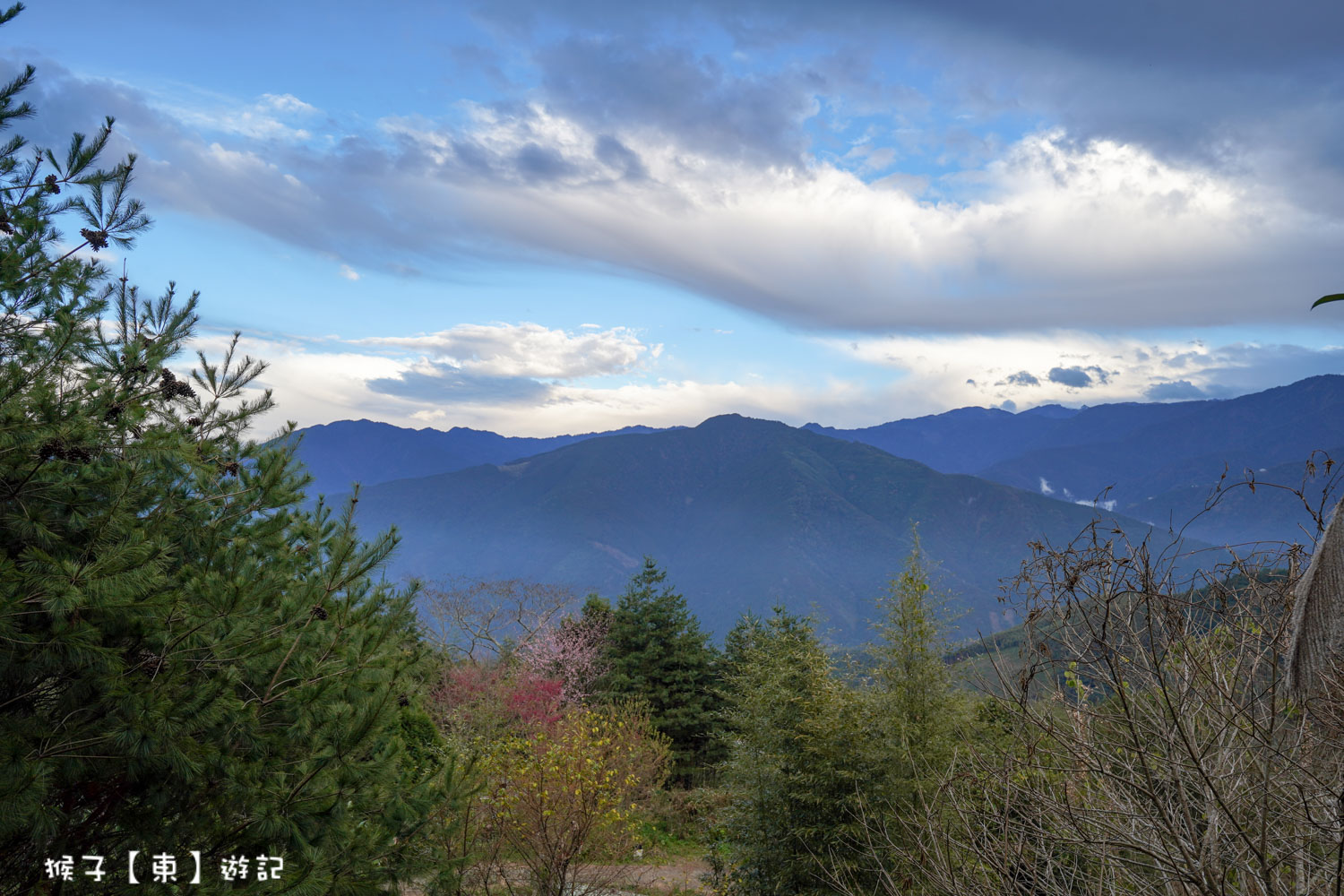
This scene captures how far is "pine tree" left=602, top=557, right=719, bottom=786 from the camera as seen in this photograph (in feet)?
76.6

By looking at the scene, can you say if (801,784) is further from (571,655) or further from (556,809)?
(571,655)

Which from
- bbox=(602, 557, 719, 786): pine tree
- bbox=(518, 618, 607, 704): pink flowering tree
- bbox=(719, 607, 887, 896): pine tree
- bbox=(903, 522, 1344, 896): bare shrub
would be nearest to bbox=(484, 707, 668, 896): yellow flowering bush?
bbox=(719, 607, 887, 896): pine tree

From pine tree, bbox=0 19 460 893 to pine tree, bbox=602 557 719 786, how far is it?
19105 mm

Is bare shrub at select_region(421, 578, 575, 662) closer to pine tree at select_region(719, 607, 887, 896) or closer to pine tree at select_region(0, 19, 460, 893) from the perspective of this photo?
pine tree at select_region(719, 607, 887, 896)

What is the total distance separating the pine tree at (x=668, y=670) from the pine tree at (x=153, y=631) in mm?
19105

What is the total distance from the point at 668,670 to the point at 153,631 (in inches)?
873

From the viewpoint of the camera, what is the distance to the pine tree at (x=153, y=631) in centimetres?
321

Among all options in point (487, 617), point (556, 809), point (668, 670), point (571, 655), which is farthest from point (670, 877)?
point (487, 617)

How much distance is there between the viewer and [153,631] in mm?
3426

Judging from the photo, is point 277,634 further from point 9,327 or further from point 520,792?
point 520,792

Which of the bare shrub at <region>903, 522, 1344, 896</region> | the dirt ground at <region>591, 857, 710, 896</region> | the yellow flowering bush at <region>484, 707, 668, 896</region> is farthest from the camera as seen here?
the dirt ground at <region>591, 857, 710, 896</region>

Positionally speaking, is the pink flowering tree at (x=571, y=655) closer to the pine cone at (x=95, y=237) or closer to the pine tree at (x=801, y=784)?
the pine tree at (x=801, y=784)

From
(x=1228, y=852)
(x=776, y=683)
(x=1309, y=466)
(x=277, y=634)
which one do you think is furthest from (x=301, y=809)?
(x=776, y=683)

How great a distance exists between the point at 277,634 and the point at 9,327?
2222mm
